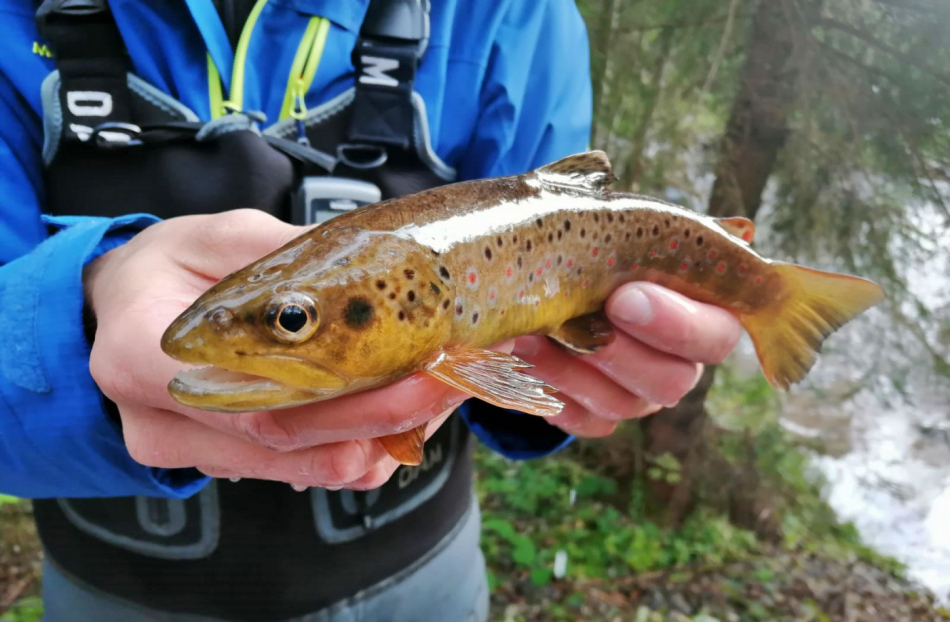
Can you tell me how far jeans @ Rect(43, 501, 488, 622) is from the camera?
1713 millimetres

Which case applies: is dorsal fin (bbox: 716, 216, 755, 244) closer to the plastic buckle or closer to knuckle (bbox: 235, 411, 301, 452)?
knuckle (bbox: 235, 411, 301, 452)

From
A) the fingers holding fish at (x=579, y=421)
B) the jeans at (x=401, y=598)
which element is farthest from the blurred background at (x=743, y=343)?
the fingers holding fish at (x=579, y=421)

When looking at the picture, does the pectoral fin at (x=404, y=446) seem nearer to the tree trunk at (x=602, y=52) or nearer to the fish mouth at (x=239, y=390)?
the fish mouth at (x=239, y=390)

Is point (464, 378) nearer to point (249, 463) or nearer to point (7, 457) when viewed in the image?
point (249, 463)

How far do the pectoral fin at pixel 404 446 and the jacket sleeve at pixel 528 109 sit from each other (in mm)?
922

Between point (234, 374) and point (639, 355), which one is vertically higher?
point (234, 374)

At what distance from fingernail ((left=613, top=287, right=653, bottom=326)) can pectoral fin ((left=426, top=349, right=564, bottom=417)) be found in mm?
450

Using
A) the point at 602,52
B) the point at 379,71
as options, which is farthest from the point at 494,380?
the point at 602,52

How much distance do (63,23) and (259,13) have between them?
0.43 metres

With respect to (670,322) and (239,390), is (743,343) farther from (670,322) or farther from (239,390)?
(239,390)

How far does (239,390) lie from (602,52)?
347 centimetres

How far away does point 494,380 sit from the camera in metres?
1.07

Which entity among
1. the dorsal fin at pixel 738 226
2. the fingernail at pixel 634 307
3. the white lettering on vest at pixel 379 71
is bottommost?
the fingernail at pixel 634 307

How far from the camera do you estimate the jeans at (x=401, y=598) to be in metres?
1.71
